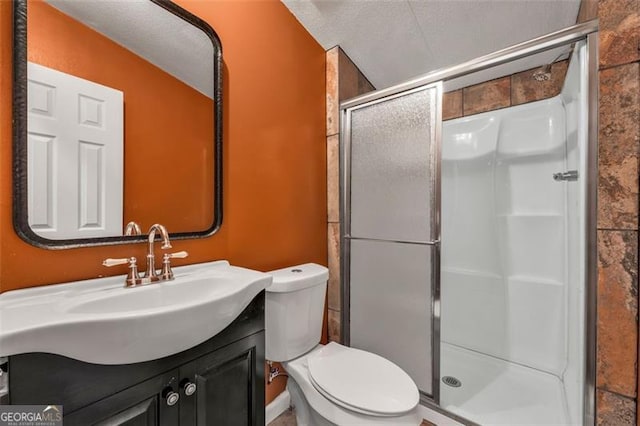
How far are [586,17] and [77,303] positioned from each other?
86.6 inches

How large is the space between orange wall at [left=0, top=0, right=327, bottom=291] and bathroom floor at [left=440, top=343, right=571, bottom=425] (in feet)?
3.67

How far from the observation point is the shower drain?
172 cm

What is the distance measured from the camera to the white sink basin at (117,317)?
0.56 m

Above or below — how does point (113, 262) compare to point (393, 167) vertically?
below

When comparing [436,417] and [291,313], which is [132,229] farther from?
[436,417]

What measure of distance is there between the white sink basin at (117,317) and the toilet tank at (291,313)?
30 centimetres

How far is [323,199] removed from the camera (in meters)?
1.83

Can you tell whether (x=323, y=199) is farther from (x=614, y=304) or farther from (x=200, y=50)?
(x=614, y=304)

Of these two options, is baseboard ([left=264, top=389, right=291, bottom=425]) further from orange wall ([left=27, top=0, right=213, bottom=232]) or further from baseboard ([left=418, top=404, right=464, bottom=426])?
orange wall ([left=27, top=0, right=213, bottom=232])

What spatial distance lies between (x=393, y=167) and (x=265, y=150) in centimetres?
72

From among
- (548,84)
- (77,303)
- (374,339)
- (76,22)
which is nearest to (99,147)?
(76,22)

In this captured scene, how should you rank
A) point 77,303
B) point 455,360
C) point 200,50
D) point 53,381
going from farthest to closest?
point 455,360, point 200,50, point 77,303, point 53,381

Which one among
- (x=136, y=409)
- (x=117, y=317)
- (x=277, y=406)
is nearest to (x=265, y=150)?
(x=117, y=317)

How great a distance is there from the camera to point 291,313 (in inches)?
50.6
